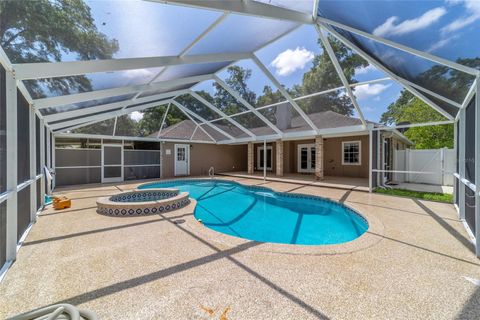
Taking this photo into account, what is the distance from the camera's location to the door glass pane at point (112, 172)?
1237 centimetres

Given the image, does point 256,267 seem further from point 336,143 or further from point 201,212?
point 336,143

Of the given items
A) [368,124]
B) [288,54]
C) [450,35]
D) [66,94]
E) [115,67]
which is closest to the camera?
[450,35]

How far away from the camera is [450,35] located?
2967mm

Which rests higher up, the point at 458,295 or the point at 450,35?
the point at 450,35

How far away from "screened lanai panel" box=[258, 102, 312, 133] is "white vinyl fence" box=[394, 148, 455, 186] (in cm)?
552

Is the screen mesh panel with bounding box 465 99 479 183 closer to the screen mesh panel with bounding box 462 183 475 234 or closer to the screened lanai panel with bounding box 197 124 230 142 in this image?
the screen mesh panel with bounding box 462 183 475 234

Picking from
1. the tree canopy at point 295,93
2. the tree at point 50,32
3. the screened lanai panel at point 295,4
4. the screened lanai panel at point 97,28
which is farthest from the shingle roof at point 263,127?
the tree at point 50,32

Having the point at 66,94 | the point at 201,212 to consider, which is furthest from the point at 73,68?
the point at 201,212

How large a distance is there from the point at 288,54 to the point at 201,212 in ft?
21.0

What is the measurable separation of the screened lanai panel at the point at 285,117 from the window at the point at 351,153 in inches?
124

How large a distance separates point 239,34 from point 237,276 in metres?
5.26

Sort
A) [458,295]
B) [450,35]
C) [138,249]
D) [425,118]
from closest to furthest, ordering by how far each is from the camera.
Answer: [458,295] < [450,35] < [138,249] < [425,118]

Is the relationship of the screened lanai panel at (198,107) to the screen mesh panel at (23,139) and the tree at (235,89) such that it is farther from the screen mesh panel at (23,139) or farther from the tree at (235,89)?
the screen mesh panel at (23,139)

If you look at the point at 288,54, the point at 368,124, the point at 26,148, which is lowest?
the point at 26,148
